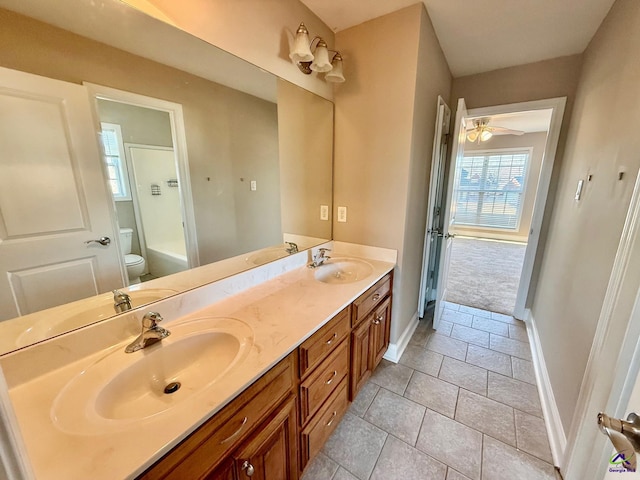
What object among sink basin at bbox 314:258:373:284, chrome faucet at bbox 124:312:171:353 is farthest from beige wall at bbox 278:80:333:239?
chrome faucet at bbox 124:312:171:353

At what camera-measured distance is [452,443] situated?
1446 millimetres

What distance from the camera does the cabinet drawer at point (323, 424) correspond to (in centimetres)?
117

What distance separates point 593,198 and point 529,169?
579 centimetres

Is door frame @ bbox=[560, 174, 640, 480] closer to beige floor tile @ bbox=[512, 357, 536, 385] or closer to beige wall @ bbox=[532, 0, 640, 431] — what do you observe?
beige wall @ bbox=[532, 0, 640, 431]

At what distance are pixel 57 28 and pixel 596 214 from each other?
7.84 feet

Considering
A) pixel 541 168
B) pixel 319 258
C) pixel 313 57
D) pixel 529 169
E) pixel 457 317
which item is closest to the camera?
pixel 313 57

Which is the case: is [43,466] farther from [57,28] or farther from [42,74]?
[57,28]

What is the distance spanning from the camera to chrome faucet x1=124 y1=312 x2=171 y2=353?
36.6 inches

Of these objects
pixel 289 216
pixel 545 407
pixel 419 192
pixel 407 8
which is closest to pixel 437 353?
pixel 545 407

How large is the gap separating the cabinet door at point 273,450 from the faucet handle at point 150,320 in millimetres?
524

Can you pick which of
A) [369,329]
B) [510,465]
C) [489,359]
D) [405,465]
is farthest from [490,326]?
[405,465]

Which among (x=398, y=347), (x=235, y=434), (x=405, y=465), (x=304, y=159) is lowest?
(x=405, y=465)

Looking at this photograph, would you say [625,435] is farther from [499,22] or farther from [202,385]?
[499,22]

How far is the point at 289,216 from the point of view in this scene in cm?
187
